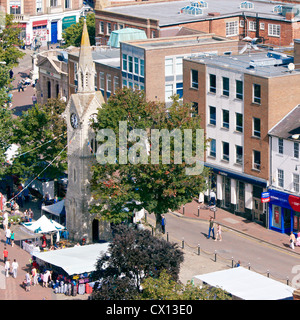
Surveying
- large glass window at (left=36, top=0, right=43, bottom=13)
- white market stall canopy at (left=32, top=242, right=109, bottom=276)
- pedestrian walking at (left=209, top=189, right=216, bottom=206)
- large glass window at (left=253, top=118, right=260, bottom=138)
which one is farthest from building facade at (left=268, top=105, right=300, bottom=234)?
large glass window at (left=36, top=0, right=43, bottom=13)

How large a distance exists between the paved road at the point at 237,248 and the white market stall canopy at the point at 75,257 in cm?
851

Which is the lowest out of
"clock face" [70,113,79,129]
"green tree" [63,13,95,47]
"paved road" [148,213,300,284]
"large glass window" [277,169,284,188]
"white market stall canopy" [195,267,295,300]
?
"paved road" [148,213,300,284]

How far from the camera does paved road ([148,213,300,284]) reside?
211ft

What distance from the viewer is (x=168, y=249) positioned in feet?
181

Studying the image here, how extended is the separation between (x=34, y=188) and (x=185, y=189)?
67.6 ft

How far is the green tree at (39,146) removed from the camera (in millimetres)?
80375

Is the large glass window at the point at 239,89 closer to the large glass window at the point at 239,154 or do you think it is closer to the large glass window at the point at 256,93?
the large glass window at the point at 256,93

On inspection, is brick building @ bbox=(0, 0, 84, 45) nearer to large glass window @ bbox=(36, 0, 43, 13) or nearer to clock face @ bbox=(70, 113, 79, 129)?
large glass window @ bbox=(36, 0, 43, 13)

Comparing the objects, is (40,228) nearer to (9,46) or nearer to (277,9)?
(9,46)

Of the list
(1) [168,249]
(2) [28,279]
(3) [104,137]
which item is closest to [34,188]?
(3) [104,137]

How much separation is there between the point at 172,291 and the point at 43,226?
922 inches

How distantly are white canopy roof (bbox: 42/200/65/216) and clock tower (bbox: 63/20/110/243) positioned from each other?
2893mm

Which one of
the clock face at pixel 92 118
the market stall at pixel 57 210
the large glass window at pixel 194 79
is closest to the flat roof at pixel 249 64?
the large glass window at pixel 194 79

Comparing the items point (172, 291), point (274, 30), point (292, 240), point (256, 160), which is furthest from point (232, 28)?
point (172, 291)
